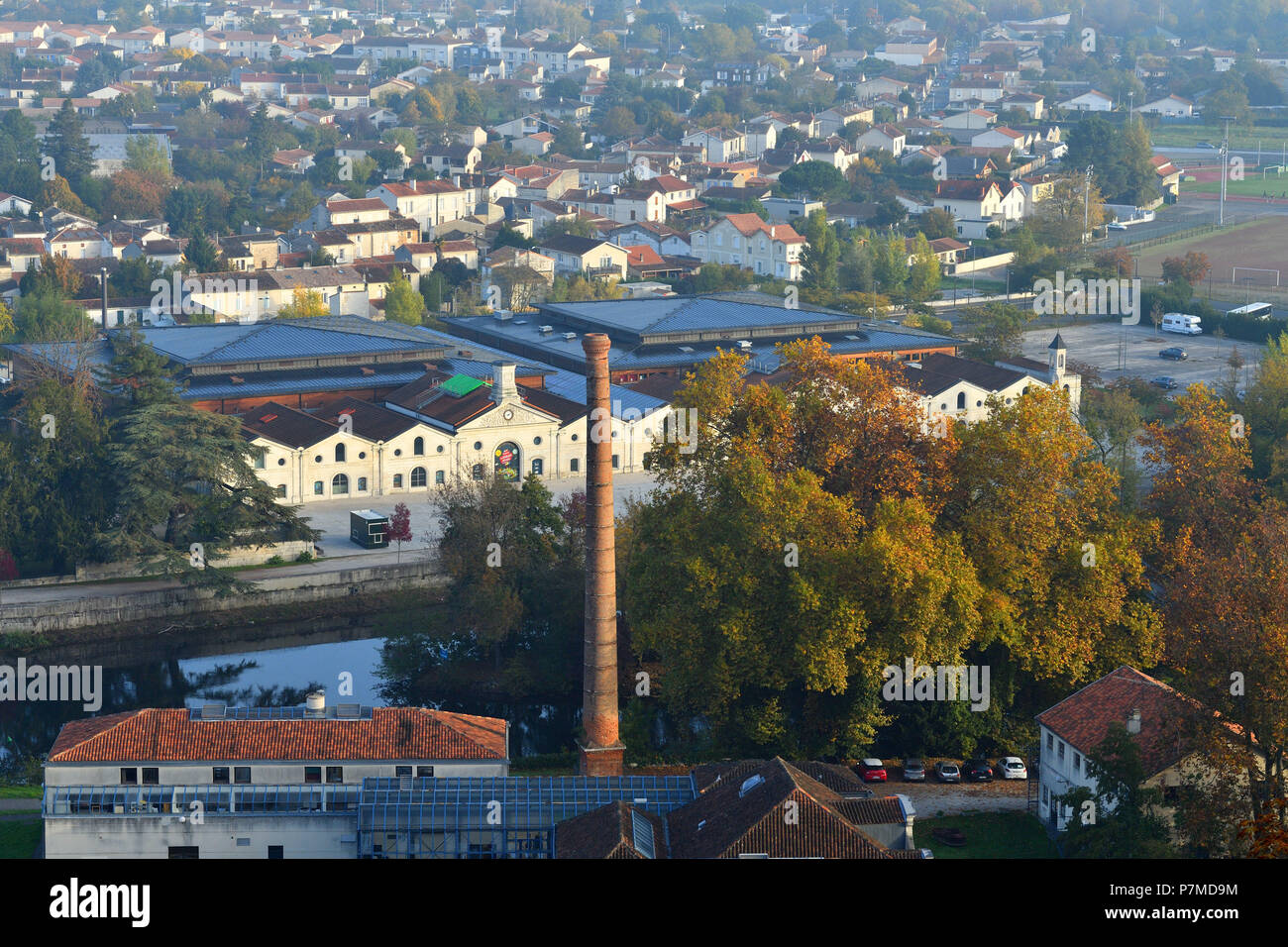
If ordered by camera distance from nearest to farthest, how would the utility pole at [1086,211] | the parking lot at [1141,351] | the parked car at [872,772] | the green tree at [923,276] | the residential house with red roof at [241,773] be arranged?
the residential house with red roof at [241,773] < the parked car at [872,772] < the parking lot at [1141,351] < the green tree at [923,276] < the utility pole at [1086,211]

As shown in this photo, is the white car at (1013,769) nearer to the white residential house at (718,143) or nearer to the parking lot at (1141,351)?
the parking lot at (1141,351)

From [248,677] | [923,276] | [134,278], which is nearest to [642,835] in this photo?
[248,677]

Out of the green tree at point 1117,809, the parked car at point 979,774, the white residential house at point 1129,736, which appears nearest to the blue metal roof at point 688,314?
the parked car at point 979,774

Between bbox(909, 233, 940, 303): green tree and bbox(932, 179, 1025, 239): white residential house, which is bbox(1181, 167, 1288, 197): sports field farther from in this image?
bbox(909, 233, 940, 303): green tree

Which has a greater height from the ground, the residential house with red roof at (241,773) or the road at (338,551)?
the residential house with red roof at (241,773)
